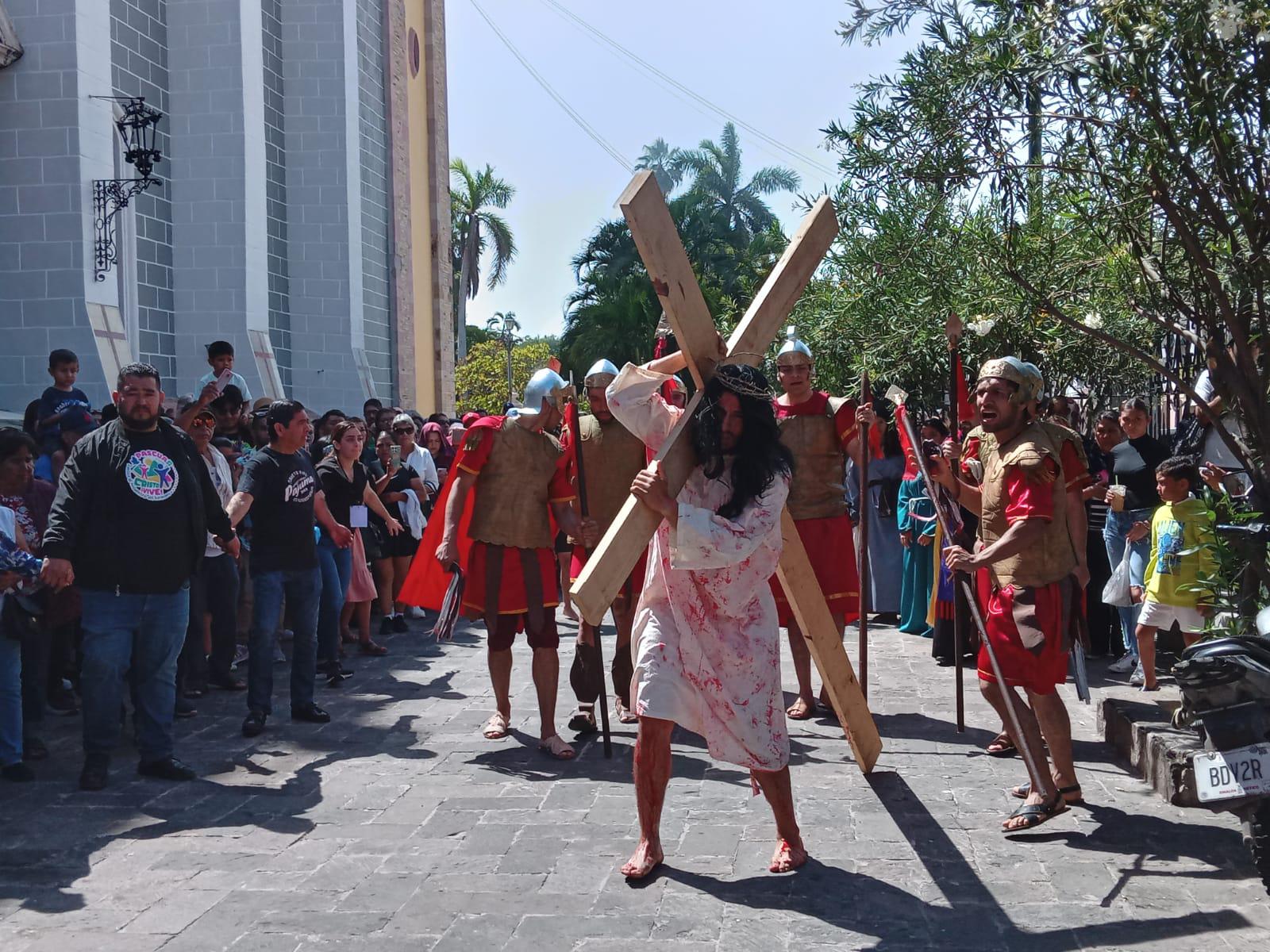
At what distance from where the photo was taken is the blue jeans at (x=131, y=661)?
6.21 m

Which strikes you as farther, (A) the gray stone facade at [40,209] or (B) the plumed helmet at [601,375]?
(A) the gray stone facade at [40,209]

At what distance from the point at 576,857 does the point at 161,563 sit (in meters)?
2.69

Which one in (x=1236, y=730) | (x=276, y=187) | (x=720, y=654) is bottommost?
(x=1236, y=730)

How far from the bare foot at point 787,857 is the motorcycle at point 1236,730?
4.62 feet

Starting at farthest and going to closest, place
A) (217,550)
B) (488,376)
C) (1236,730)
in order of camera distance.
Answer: (488,376) < (217,550) < (1236,730)

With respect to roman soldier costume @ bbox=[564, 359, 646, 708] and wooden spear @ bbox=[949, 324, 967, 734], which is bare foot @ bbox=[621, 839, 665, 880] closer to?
wooden spear @ bbox=[949, 324, 967, 734]

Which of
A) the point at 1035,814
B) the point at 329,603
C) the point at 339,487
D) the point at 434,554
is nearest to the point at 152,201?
the point at 339,487

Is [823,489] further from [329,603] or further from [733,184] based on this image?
[733,184]

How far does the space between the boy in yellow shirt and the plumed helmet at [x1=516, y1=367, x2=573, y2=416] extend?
3.58 metres

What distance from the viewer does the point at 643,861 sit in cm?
468

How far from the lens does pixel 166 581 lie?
6.29m

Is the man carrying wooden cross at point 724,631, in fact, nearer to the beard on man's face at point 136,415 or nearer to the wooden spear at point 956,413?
the wooden spear at point 956,413

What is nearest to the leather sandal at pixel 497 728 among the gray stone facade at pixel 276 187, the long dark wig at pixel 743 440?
the long dark wig at pixel 743 440

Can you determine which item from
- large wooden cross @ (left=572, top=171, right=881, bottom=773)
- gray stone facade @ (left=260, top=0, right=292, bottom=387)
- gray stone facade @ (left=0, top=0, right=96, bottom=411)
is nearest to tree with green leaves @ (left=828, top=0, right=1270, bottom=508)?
large wooden cross @ (left=572, top=171, right=881, bottom=773)
